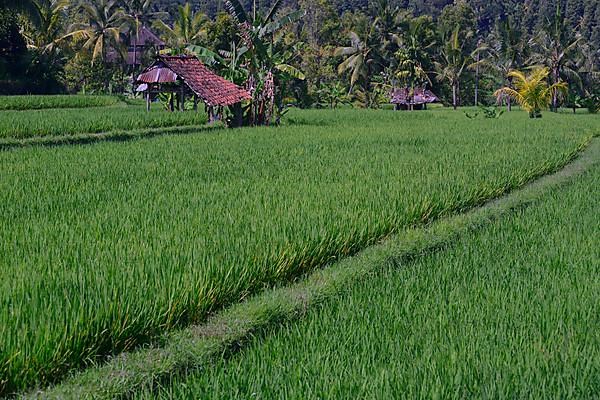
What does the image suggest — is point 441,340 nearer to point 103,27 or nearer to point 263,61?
point 263,61

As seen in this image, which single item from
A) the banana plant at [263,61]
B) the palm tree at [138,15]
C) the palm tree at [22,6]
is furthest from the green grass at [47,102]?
the banana plant at [263,61]

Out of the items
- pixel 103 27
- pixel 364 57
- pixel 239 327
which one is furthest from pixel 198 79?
pixel 364 57

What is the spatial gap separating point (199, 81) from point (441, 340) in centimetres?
1513

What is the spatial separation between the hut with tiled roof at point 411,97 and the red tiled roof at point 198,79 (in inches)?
558

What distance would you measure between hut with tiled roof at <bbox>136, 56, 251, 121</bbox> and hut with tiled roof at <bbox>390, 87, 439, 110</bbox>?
13934 mm

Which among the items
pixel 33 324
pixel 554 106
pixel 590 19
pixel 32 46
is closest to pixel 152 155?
pixel 33 324

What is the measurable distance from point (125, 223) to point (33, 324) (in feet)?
7.01

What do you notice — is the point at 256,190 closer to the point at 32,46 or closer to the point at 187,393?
the point at 187,393

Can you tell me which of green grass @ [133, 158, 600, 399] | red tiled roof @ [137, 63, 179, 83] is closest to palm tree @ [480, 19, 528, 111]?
red tiled roof @ [137, 63, 179, 83]

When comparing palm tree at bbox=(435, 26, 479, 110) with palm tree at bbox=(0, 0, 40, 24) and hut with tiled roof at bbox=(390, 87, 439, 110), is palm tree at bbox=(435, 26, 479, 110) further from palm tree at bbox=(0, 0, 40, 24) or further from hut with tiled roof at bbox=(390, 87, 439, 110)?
palm tree at bbox=(0, 0, 40, 24)

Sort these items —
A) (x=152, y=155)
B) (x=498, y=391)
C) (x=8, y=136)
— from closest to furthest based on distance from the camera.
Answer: (x=498, y=391), (x=152, y=155), (x=8, y=136)

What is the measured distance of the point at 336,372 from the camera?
255 cm

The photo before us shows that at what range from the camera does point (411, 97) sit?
3098 centimetres

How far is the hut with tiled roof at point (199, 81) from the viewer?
1662cm
